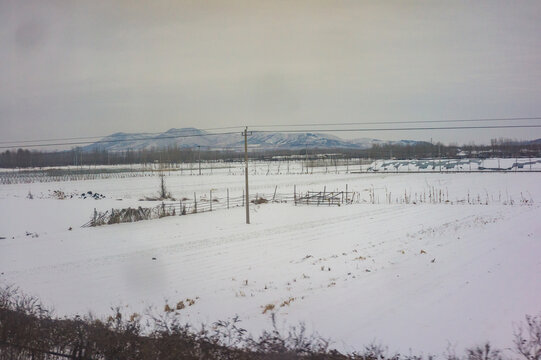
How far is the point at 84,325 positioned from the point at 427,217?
69.2 feet

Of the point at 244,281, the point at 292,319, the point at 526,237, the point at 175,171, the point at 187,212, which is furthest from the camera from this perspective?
the point at 175,171

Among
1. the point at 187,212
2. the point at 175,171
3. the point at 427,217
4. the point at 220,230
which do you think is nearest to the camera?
the point at 220,230

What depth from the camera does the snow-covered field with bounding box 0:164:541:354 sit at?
9.11 meters

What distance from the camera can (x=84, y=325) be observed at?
635 centimetres

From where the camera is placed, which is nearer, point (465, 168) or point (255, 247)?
point (255, 247)

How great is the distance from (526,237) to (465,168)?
1907 inches

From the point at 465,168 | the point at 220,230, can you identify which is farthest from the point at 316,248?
the point at 465,168

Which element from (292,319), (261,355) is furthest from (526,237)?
(261,355)

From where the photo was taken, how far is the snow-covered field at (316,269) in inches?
359

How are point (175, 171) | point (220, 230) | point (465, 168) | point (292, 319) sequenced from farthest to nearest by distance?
point (175, 171) < point (465, 168) < point (220, 230) < point (292, 319)

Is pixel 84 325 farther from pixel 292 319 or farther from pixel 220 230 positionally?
pixel 220 230

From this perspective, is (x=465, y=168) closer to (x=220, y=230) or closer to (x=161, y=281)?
(x=220, y=230)

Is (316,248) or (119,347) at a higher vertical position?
(119,347)

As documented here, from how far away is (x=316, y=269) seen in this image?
541 inches
